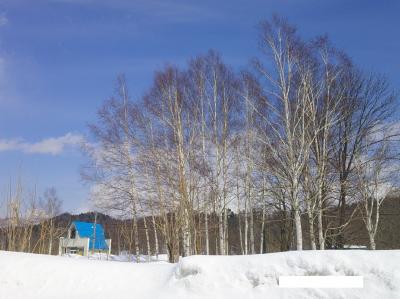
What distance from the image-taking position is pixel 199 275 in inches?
276

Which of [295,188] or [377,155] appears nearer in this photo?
A: [295,188]

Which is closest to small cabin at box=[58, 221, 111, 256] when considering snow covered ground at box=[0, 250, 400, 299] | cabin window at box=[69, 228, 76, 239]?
cabin window at box=[69, 228, 76, 239]

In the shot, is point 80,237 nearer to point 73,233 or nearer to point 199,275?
point 73,233

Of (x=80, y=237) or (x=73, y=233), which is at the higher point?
(x=73, y=233)

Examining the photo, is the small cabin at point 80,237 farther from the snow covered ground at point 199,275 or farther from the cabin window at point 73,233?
the snow covered ground at point 199,275

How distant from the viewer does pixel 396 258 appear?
5.94 metres

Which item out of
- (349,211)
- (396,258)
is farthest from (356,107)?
(396,258)

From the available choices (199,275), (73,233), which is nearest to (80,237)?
(73,233)

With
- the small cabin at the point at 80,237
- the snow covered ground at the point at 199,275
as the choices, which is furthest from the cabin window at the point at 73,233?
the snow covered ground at the point at 199,275

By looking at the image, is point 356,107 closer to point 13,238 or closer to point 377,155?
point 377,155

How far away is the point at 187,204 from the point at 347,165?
10.8 m

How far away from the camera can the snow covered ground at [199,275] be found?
19.4ft

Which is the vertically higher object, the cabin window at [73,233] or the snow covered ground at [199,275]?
the cabin window at [73,233]

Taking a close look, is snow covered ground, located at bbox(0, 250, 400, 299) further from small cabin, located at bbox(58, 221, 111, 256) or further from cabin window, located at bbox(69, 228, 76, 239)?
cabin window, located at bbox(69, 228, 76, 239)
